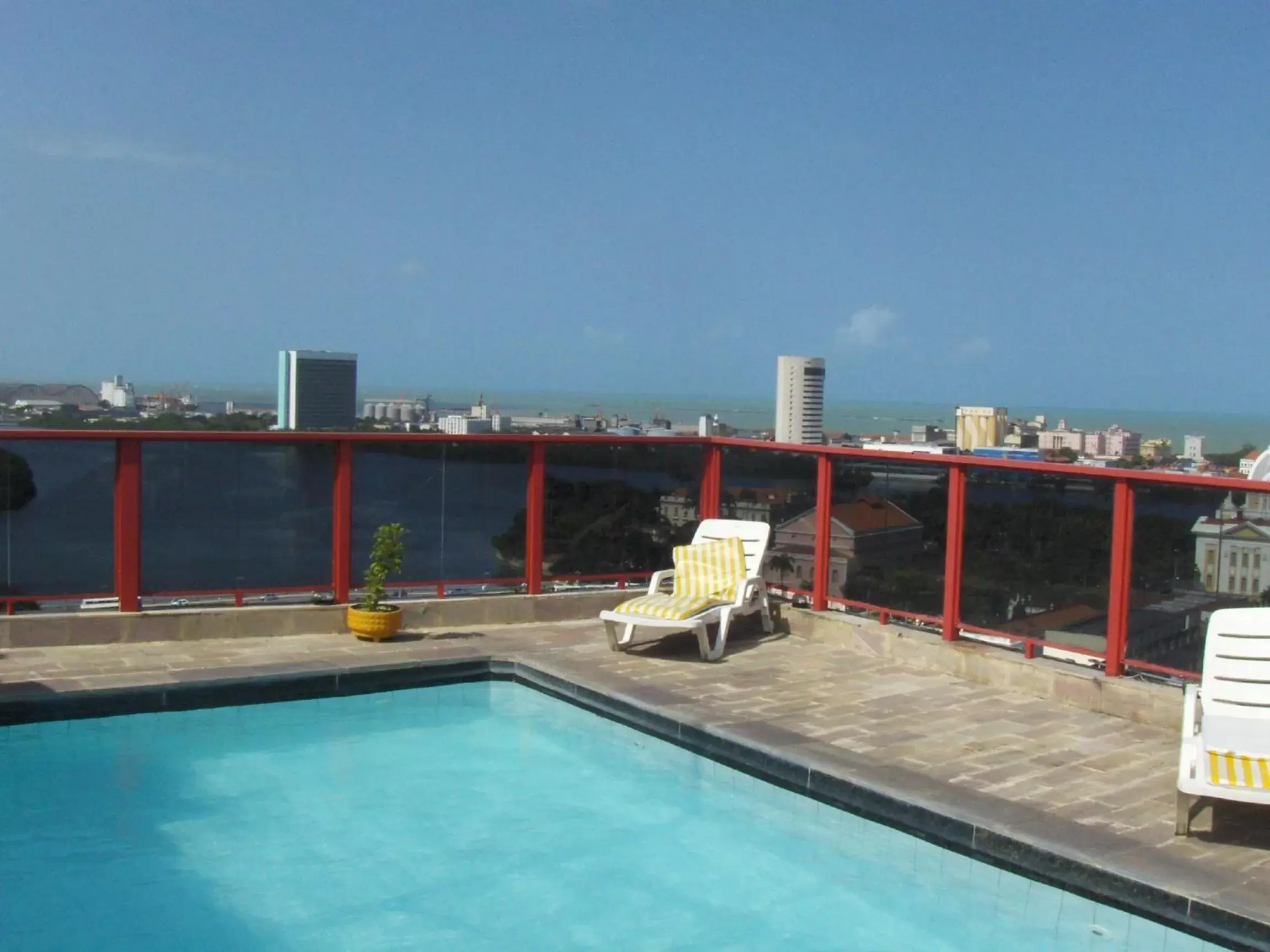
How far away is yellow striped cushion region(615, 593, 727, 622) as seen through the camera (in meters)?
8.03

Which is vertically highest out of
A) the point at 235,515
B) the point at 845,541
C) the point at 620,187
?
the point at 620,187

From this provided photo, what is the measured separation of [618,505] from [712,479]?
84cm

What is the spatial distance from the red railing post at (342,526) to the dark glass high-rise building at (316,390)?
1.32m

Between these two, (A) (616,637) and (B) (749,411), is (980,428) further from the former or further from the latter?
(B) (749,411)

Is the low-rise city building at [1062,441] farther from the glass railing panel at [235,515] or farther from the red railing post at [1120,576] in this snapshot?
the glass railing panel at [235,515]

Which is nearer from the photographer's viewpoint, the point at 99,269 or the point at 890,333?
the point at 99,269

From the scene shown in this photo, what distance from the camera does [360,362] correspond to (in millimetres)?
12492

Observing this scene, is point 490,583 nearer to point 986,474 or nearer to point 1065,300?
point 986,474

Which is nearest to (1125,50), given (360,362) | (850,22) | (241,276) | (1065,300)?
(850,22)

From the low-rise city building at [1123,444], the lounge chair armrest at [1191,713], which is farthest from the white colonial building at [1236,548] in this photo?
the low-rise city building at [1123,444]

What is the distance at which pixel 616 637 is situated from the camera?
8477 millimetres

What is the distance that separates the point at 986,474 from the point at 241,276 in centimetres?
4234

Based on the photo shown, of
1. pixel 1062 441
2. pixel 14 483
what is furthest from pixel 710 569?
pixel 1062 441

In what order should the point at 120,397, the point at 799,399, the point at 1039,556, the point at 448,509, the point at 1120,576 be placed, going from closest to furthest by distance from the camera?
the point at 1120,576 < the point at 1039,556 < the point at 448,509 < the point at 120,397 < the point at 799,399
